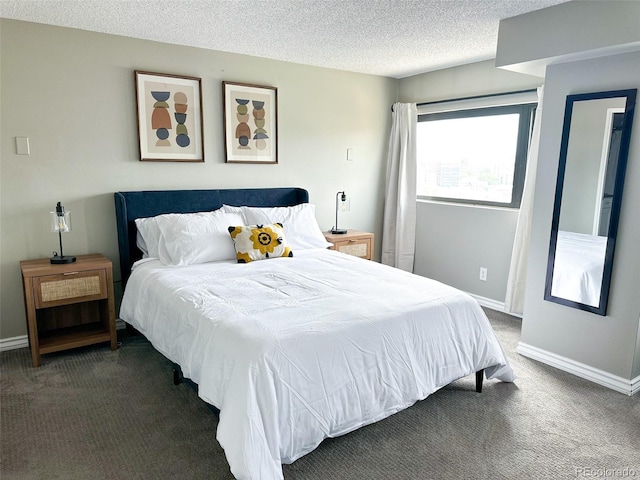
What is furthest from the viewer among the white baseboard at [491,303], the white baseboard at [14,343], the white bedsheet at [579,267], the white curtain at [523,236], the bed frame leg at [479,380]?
the white baseboard at [491,303]

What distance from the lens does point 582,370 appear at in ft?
9.74

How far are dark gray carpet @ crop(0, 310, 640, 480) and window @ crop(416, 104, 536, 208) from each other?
194 centimetres

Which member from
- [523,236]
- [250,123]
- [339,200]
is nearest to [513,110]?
[523,236]

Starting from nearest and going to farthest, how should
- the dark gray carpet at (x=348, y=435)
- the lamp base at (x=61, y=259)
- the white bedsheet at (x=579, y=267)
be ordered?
1. the dark gray carpet at (x=348, y=435)
2. the white bedsheet at (x=579, y=267)
3. the lamp base at (x=61, y=259)

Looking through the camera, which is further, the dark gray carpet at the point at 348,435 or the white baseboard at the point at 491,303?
the white baseboard at the point at 491,303

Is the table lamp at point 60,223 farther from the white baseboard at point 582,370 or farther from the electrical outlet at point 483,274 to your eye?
the electrical outlet at point 483,274

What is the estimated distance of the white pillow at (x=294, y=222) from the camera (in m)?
3.89

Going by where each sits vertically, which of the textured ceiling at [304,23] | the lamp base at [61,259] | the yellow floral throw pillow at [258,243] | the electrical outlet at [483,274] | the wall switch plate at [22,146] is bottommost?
the electrical outlet at [483,274]

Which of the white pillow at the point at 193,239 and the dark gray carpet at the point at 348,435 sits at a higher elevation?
the white pillow at the point at 193,239

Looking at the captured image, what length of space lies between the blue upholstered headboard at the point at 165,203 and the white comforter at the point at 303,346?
0.62 m

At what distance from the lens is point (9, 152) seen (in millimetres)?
3137

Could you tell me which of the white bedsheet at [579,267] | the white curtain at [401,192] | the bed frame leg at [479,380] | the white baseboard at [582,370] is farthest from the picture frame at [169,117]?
the white baseboard at [582,370]

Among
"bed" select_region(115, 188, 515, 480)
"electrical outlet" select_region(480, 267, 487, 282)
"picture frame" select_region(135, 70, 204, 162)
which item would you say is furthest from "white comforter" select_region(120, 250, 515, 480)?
"electrical outlet" select_region(480, 267, 487, 282)

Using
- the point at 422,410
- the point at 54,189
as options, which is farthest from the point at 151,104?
the point at 422,410
